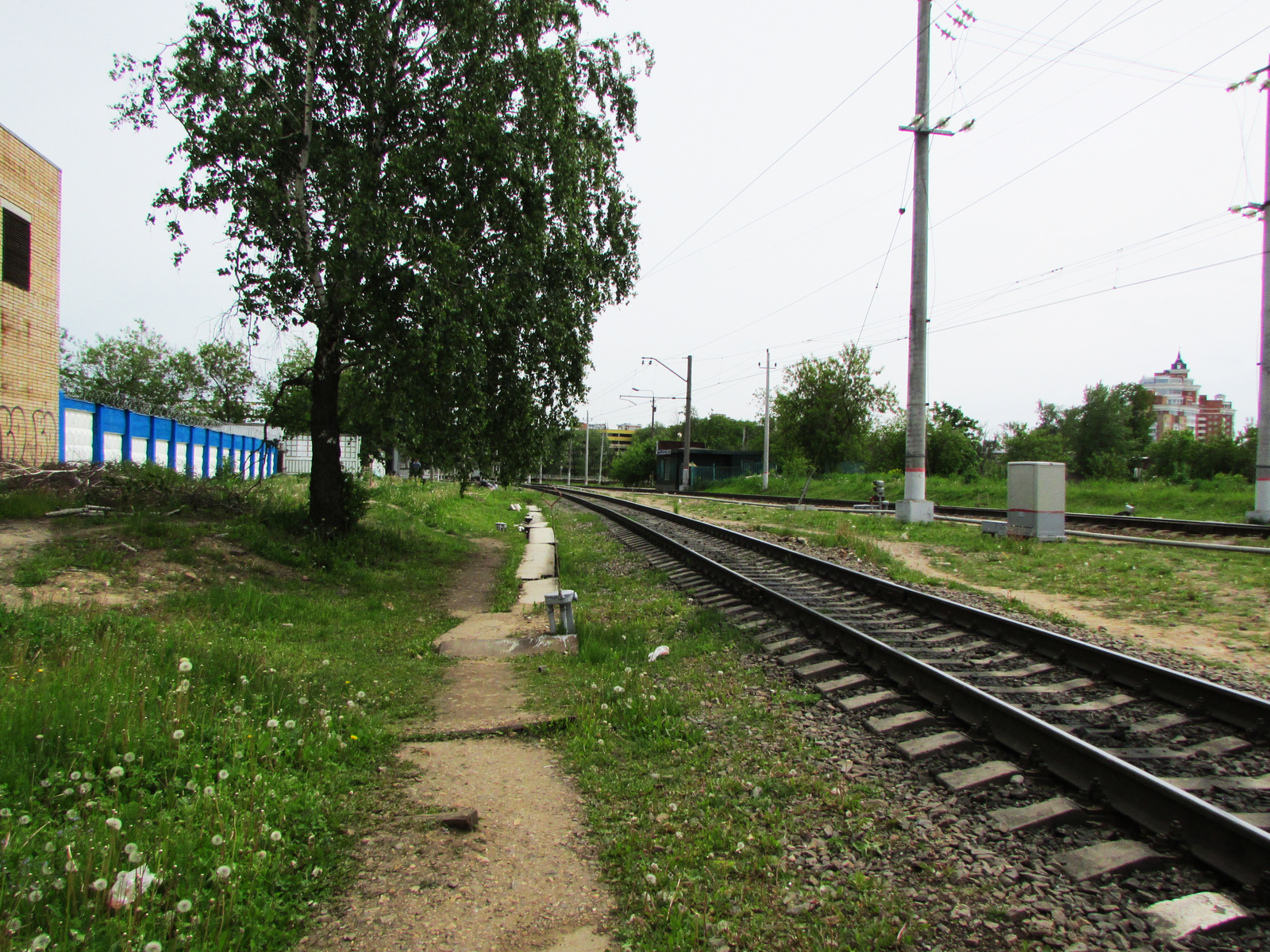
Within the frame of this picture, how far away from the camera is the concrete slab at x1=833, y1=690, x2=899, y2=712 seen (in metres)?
5.22

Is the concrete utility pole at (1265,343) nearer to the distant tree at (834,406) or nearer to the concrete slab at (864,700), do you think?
the concrete slab at (864,700)

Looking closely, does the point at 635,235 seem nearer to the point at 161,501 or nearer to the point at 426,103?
the point at 426,103

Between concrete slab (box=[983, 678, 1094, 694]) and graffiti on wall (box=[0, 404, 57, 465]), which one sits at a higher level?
graffiti on wall (box=[0, 404, 57, 465])

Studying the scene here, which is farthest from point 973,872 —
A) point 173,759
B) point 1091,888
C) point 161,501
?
point 161,501

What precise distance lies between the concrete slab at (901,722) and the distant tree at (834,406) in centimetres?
4560

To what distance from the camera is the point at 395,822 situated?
3602 mm

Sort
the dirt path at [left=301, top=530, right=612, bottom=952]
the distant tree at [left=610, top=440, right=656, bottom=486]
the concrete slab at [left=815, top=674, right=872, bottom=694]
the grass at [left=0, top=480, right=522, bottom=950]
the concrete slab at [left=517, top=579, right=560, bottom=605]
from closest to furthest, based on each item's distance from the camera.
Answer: the grass at [left=0, top=480, right=522, bottom=950]
the dirt path at [left=301, top=530, right=612, bottom=952]
the concrete slab at [left=815, top=674, right=872, bottom=694]
the concrete slab at [left=517, top=579, right=560, bottom=605]
the distant tree at [left=610, top=440, right=656, bottom=486]

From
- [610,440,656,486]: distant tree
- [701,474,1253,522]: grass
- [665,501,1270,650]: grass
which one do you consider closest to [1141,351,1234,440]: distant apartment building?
[610,440,656,486]: distant tree

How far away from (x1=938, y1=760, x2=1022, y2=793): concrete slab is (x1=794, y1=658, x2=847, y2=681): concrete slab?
77.9 inches

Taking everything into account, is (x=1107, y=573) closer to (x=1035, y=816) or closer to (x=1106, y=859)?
(x=1035, y=816)

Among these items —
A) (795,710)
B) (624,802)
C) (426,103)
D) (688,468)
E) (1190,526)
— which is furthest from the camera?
(688,468)

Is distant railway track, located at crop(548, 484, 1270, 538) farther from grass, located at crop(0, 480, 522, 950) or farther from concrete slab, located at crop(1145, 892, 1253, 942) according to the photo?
grass, located at crop(0, 480, 522, 950)

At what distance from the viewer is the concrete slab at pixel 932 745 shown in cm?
434

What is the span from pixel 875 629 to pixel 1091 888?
4537 millimetres
